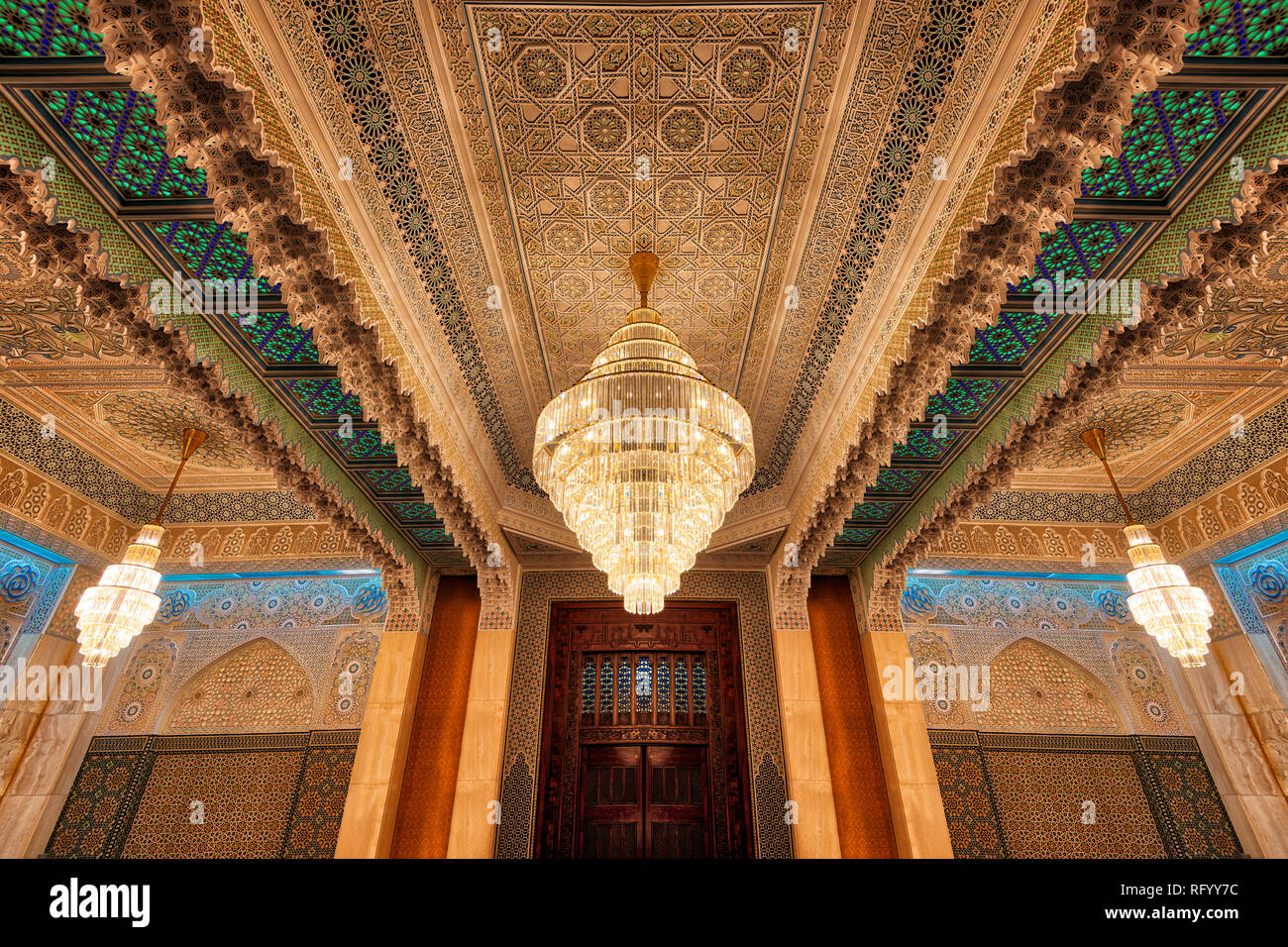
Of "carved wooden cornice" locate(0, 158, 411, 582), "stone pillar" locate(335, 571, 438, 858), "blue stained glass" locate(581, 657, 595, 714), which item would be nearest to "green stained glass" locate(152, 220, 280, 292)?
"carved wooden cornice" locate(0, 158, 411, 582)

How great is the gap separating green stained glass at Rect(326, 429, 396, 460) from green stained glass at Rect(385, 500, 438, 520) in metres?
0.64

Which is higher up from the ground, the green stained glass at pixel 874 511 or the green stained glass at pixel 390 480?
the green stained glass at pixel 874 511

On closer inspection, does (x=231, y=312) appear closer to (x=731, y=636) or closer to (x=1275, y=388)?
(x=731, y=636)

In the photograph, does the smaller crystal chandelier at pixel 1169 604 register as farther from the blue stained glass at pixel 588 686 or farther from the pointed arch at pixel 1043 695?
the blue stained glass at pixel 588 686

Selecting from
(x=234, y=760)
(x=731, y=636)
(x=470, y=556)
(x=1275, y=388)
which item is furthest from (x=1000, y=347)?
(x=234, y=760)

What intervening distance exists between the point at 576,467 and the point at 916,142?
210 centimetres

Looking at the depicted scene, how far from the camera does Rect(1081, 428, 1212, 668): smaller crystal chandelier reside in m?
4.22

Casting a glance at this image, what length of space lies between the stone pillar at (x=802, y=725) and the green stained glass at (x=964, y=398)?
2210mm

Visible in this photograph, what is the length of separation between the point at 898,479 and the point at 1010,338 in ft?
5.09

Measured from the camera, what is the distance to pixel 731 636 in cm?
610

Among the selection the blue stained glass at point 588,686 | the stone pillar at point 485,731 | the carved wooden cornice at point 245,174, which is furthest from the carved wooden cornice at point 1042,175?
the stone pillar at point 485,731

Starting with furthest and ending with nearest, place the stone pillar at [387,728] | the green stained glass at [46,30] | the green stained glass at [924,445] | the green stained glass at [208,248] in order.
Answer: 1. the stone pillar at [387,728]
2. the green stained glass at [924,445]
3. the green stained glass at [208,248]
4. the green stained glass at [46,30]

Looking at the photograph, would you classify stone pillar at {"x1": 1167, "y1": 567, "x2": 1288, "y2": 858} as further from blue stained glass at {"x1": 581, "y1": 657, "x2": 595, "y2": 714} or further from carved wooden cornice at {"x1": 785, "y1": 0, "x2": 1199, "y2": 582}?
blue stained glass at {"x1": 581, "y1": 657, "x2": 595, "y2": 714}

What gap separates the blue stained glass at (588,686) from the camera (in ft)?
19.1
